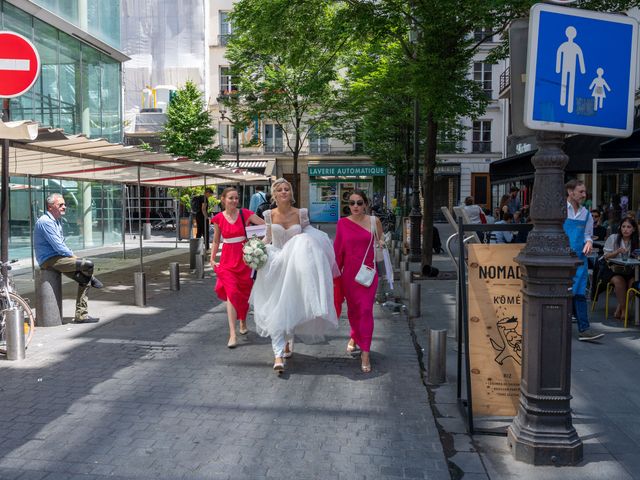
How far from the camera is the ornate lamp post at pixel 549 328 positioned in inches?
151

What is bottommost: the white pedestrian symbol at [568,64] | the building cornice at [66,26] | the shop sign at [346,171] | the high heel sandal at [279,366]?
the high heel sandal at [279,366]

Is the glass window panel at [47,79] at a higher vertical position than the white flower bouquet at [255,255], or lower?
higher

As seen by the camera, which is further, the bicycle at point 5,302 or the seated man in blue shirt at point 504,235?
the seated man in blue shirt at point 504,235

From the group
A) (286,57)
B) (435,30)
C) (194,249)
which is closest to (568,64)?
(435,30)

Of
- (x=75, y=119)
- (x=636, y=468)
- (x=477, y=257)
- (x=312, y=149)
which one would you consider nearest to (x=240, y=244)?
(x=477, y=257)

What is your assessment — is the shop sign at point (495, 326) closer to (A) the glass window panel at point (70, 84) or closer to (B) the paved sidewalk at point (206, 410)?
(B) the paved sidewalk at point (206, 410)

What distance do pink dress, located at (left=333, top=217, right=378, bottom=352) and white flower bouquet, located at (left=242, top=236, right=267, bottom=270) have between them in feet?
2.43

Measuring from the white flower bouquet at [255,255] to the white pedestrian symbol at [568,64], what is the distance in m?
3.24

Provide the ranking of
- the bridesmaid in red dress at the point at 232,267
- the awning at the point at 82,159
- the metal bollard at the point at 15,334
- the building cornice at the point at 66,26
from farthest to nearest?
1. the building cornice at the point at 66,26
2. the awning at the point at 82,159
3. the bridesmaid in red dress at the point at 232,267
4. the metal bollard at the point at 15,334

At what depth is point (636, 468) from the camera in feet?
12.6

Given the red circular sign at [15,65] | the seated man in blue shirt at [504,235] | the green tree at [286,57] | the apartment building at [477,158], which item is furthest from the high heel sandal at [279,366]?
the apartment building at [477,158]

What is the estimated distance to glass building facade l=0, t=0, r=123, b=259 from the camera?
16.1 meters

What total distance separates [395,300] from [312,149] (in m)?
34.3

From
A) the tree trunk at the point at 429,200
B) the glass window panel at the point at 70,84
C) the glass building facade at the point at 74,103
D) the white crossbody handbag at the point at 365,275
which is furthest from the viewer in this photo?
the glass window panel at the point at 70,84
